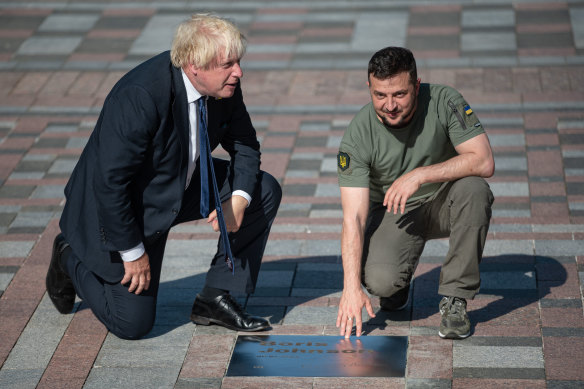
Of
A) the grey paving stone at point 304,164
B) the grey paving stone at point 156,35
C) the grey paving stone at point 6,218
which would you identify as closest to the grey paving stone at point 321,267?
the grey paving stone at point 304,164

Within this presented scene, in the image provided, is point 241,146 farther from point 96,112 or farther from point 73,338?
point 96,112

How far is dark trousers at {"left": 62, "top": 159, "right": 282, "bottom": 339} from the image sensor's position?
4273 millimetres

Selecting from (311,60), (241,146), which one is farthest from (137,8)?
(241,146)

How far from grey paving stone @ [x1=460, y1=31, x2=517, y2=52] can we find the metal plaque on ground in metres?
5.11

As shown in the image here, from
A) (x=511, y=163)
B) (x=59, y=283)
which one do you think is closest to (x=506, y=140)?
(x=511, y=163)

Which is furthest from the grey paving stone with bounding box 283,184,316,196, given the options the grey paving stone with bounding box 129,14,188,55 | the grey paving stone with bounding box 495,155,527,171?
the grey paving stone with bounding box 129,14,188,55

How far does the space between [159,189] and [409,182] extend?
1.13 meters

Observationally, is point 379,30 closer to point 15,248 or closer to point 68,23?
point 68,23

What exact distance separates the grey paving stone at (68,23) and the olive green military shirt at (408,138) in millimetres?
6384

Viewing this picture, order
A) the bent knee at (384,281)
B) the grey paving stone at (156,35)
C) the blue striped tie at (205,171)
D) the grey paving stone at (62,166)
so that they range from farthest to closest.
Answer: the grey paving stone at (156,35), the grey paving stone at (62,166), the bent knee at (384,281), the blue striped tie at (205,171)

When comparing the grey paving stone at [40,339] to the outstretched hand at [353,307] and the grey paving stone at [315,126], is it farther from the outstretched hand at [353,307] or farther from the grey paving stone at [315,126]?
the grey paving stone at [315,126]

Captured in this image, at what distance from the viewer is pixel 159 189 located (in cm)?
413

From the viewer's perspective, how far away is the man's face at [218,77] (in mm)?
3885

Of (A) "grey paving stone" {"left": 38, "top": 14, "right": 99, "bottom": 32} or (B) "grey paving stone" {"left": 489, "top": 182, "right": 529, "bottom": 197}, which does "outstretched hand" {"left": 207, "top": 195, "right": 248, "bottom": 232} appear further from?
(A) "grey paving stone" {"left": 38, "top": 14, "right": 99, "bottom": 32}
